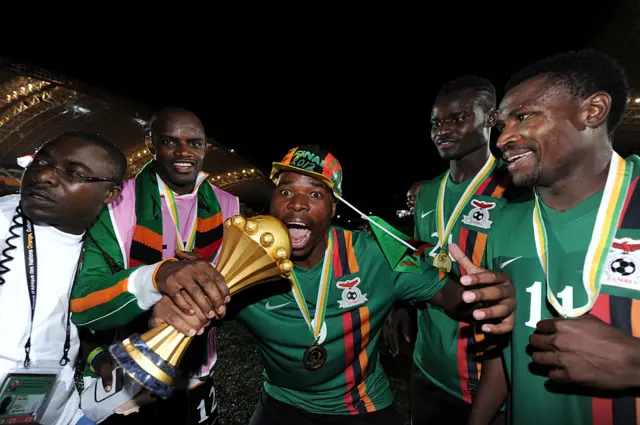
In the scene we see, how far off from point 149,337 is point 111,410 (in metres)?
0.87

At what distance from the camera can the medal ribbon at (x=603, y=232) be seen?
140 cm

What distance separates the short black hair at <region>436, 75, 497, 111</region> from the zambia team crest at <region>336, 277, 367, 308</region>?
1.85m

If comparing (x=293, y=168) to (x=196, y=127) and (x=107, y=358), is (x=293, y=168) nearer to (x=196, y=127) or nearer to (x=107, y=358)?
(x=196, y=127)

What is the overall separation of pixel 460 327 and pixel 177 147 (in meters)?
2.55

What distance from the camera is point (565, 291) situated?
149 cm

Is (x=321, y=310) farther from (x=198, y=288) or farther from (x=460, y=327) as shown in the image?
(x=198, y=288)

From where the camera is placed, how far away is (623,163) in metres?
1.53

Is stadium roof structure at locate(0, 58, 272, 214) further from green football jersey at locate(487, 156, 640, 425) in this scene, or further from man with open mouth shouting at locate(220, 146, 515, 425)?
green football jersey at locate(487, 156, 640, 425)

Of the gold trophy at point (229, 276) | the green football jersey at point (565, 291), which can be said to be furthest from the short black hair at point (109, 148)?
the green football jersey at point (565, 291)

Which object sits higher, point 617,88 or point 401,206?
point 617,88

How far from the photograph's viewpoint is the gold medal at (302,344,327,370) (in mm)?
2328

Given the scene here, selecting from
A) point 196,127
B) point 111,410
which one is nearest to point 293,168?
point 196,127

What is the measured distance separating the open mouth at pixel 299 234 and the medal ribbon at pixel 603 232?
132 centimetres

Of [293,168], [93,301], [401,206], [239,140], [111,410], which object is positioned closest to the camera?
[93,301]
